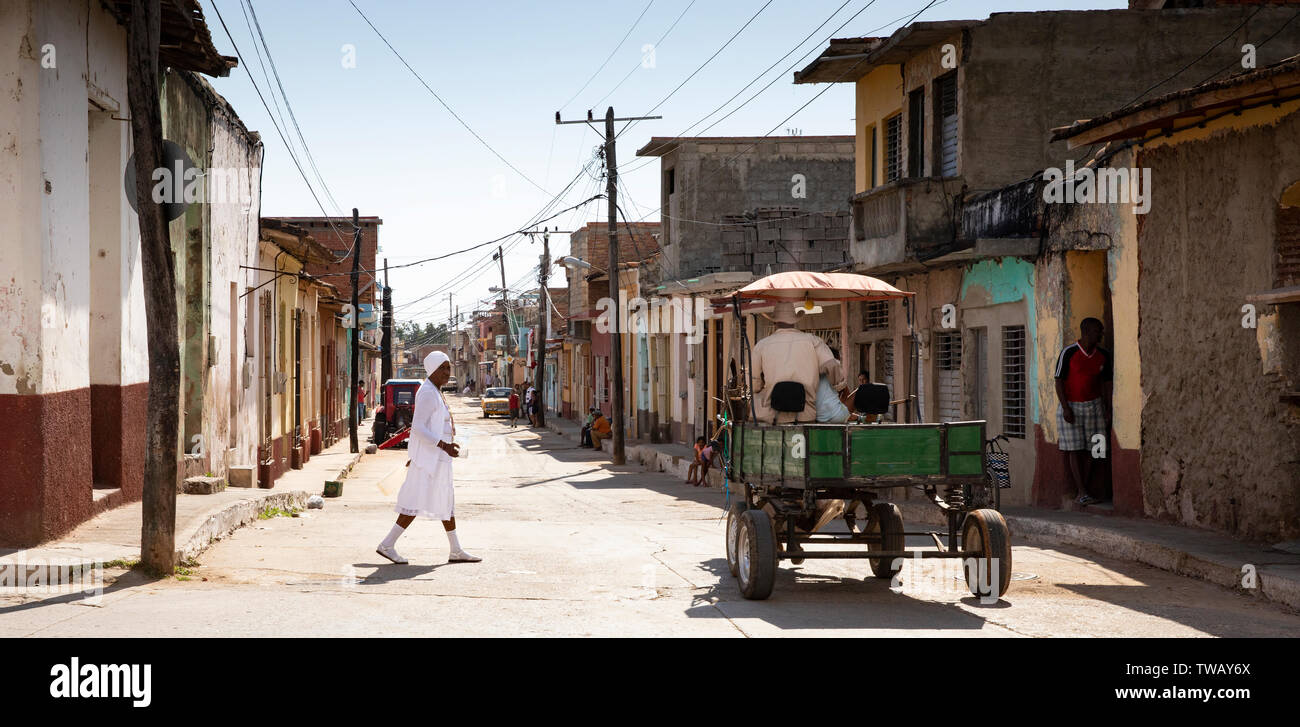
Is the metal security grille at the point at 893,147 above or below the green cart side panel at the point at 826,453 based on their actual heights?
above

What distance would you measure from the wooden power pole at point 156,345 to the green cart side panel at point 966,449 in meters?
5.50

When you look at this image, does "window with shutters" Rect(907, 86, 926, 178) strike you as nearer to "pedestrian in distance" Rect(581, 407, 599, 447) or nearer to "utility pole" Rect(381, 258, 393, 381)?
"pedestrian in distance" Rect(581, 407, 599, 447)

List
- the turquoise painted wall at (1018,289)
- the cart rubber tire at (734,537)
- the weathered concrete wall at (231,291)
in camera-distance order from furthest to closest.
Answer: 1. the weathered concrete wall at (231,291)
2. the turquoise painted wall at (1018,289)
3. the cart rubber tire at (734,537)

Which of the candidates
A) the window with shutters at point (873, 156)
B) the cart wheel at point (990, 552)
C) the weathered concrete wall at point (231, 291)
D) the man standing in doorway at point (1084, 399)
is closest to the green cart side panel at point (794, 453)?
the cart wheel at point (990, 552)

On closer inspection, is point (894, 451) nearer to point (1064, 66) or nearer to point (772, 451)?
point (772, 451)

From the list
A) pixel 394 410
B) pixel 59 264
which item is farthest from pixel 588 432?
pixel 59 264

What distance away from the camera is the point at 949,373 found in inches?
754

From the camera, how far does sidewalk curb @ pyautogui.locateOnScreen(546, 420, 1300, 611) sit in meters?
9.12

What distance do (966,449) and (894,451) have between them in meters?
0.54

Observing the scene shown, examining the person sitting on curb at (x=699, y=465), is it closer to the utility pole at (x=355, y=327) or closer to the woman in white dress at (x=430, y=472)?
the woman in white dress at (x=430, y=472)

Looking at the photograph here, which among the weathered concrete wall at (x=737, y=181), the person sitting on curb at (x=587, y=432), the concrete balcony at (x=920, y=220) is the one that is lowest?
the person sitting on curb at (x=587, y=432)

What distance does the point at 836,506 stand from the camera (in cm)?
954

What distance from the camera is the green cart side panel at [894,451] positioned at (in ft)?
28.6
